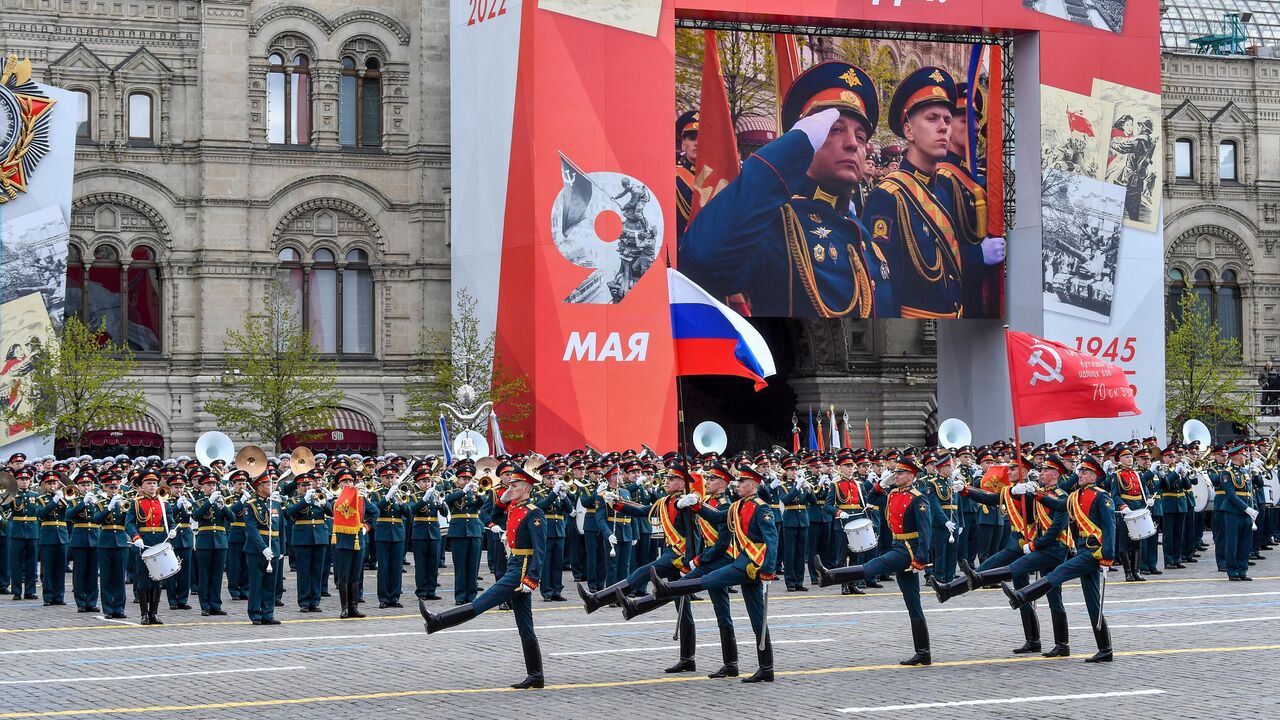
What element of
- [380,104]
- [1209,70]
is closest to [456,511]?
[380,104]

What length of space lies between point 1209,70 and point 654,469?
34.2m

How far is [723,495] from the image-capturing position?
1789 centimetres

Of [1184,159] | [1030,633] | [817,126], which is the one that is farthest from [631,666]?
[1184,159]

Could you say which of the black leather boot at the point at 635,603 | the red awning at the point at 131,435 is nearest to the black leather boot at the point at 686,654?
the black leather boot at the point at 635,603

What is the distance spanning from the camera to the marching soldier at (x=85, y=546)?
2441 centimetres

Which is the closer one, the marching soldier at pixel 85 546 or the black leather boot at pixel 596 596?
the black leather boot at pixel 596 596

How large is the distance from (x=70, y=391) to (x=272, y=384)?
15.1 feet

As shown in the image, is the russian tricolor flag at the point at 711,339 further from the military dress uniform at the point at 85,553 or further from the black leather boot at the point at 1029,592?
the black leather boot at the point at 1029,592

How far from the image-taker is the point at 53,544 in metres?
25.5

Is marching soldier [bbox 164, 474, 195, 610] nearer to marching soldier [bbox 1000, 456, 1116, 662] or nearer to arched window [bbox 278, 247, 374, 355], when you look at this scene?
marching soldier [bbox 1000, 456, 1116, 662]

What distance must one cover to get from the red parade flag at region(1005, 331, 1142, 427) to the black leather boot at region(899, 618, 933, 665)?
562 cm

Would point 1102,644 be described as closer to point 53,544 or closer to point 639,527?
point 639,527

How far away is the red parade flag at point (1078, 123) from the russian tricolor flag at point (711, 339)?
20291 millimetres

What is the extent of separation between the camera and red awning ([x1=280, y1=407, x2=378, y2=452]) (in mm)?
46594
